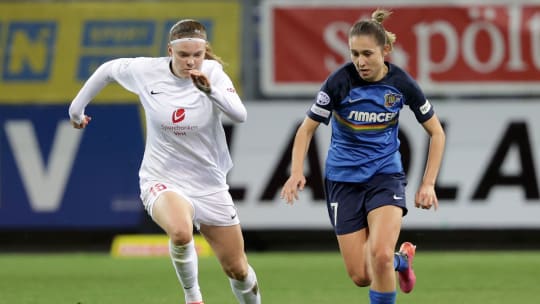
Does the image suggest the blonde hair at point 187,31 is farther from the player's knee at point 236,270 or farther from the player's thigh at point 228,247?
the player's knee at point 236,270

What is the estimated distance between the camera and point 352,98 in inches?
284

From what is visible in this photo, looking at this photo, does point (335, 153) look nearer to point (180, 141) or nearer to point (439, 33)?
point (180, 141)

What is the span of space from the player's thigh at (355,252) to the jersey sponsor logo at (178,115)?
3.95 ft

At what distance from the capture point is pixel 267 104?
1395cm

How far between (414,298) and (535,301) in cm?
92

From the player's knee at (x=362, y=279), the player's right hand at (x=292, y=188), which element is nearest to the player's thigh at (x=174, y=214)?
the player's right hand at (x=292, y=188)

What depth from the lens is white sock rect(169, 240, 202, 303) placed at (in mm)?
7340

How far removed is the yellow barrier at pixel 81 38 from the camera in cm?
1405

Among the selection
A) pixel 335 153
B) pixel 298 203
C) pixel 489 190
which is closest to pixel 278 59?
pixel 298 203

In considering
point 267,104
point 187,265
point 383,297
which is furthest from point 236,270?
point 267,104

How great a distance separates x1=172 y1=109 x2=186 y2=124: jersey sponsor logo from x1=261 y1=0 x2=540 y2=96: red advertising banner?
6.71 metres

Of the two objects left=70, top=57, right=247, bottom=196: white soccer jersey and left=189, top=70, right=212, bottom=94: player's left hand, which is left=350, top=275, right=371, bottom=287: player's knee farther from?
left=189, top=70, right=212, bottom=94: player's left hand

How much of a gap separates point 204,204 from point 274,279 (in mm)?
3613

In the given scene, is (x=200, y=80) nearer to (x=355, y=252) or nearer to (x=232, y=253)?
(x=232, y=253)
